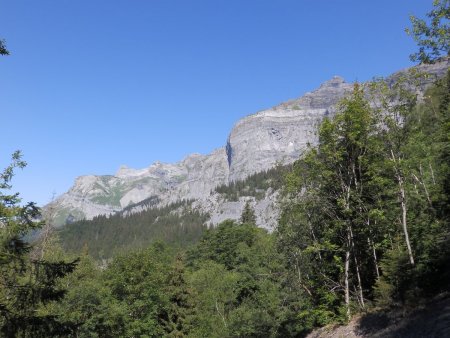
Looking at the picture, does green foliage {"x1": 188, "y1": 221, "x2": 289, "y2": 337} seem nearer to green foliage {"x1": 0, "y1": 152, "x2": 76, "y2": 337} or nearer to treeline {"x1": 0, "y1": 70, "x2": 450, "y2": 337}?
treeline {"x1": 0, "y1": 70, "x2": 450, "y2": 337}

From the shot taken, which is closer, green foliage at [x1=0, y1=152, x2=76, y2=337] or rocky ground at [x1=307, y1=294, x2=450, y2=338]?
green foliage at [x1=0, y1=152, x2=76, y2=337]

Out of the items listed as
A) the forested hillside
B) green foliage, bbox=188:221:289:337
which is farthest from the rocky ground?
green foliage, bbox=188:221:289:337

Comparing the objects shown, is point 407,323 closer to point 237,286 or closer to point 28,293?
point 28,293

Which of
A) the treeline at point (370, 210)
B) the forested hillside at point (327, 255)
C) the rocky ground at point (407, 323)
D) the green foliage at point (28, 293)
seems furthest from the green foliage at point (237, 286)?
the green foliage at point (28, 293)

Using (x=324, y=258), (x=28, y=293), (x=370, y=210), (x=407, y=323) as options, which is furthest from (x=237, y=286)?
(x=28, y=293)

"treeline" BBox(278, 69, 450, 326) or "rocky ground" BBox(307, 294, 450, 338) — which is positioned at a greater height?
Result: "treeline" BBox(278, 69, 450, 326)

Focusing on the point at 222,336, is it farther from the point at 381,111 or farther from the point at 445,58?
the point at 445,58

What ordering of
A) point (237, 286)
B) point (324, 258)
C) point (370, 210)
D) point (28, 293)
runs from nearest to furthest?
point (28, 293)
point (370, 210)
point (324, 258)
point (237, 286)

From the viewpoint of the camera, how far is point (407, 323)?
55.7 feet

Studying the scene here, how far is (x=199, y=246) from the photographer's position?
80625mm

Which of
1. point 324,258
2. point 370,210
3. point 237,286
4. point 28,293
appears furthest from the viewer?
point 237,286

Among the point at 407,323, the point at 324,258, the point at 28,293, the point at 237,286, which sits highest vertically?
the point at 28,293

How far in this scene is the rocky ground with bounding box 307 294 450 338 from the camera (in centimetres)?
1492

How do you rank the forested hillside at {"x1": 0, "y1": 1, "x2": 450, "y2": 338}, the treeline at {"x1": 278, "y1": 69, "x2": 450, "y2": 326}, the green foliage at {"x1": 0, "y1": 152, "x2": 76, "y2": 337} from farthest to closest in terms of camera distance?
the treeline at {"x1": 278, "y1": 69, "x2": 450, "y2": 326} → the forested hillside at {"x1": 0, "y1": 1, "x2": 450, "y2": 338} → the green foliage at {"x1": 0, "y1": 152, "x2": 76, "y2": 337}
